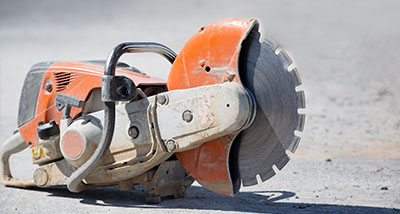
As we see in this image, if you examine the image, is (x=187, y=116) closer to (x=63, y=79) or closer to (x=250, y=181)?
(x=250, y=181)

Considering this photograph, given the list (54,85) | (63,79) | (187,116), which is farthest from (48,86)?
(187,116)

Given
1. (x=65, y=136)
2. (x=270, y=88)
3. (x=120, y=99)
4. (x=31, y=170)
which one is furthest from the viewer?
(x=31, y=170)

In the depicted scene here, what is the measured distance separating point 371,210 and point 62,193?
3.24m

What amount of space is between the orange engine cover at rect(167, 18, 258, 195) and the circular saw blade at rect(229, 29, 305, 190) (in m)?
0.11

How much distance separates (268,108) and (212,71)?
59 centimetres

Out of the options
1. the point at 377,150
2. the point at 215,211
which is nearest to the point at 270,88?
the point at 215,211

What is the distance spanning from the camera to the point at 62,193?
6.12 meters

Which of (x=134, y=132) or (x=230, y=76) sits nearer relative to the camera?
(x=230, y=76)

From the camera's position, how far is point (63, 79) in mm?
5777

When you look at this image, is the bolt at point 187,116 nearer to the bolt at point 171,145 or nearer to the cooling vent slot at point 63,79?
the bolt at point 171,145

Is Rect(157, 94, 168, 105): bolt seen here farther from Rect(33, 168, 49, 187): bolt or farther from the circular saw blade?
Rect(33, 168, 49, 187): bolt

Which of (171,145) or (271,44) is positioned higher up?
(271,44)

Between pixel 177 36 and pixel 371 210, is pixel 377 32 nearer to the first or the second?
pixel 177 36

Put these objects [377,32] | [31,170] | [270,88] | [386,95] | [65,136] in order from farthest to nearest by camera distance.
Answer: [377,32] → [386,95] → [31,170] → [65,136] → [270,88]
